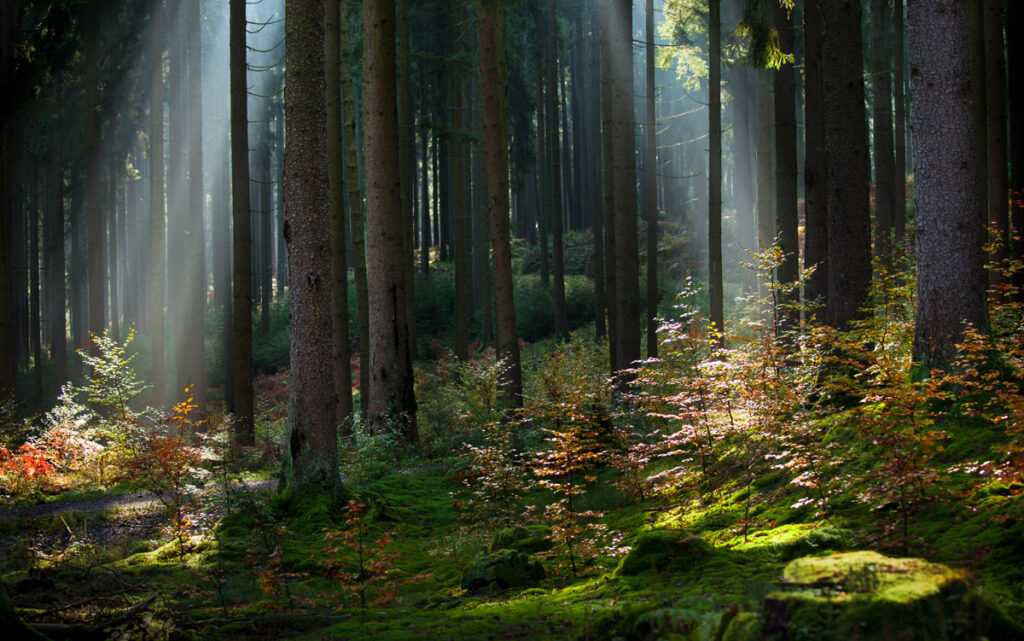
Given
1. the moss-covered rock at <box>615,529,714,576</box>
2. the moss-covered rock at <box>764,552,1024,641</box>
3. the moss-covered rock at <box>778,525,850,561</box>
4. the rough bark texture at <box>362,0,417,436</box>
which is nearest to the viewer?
the moss-covered rock at <box>764,552,1024,641</box>

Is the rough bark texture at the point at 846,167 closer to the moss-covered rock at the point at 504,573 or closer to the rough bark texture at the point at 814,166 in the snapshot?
the rough bark texture at the point at 814,166

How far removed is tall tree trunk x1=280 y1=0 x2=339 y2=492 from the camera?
8688 mm

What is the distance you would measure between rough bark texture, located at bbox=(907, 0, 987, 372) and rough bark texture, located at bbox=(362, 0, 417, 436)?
8769 millimetres

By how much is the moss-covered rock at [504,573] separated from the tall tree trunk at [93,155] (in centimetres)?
1650

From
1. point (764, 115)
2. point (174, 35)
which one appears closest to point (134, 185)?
point (174, 35)

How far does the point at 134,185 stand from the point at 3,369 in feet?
96.9

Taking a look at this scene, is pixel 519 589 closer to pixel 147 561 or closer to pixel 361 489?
pixel 147 561

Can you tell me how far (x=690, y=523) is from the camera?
6.58 metres

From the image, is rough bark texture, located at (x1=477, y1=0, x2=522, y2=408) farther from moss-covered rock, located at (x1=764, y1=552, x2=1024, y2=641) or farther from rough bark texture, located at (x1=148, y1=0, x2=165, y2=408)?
moss-covered rock, located at (x1=764, y1=552, x2=1024, y2=641)

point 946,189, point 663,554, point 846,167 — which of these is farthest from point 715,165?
point 663,554

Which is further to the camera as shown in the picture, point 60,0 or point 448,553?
point 60,0

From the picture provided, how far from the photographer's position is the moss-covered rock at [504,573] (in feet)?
18.6

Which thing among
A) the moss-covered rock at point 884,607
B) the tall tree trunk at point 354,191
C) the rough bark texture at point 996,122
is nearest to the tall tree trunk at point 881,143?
the rough bark texture at point 996,122

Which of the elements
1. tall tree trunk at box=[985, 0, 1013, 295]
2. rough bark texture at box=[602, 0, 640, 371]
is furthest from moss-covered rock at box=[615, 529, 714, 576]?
tall tree trunk at box=[985, 0, 1013, 295]
